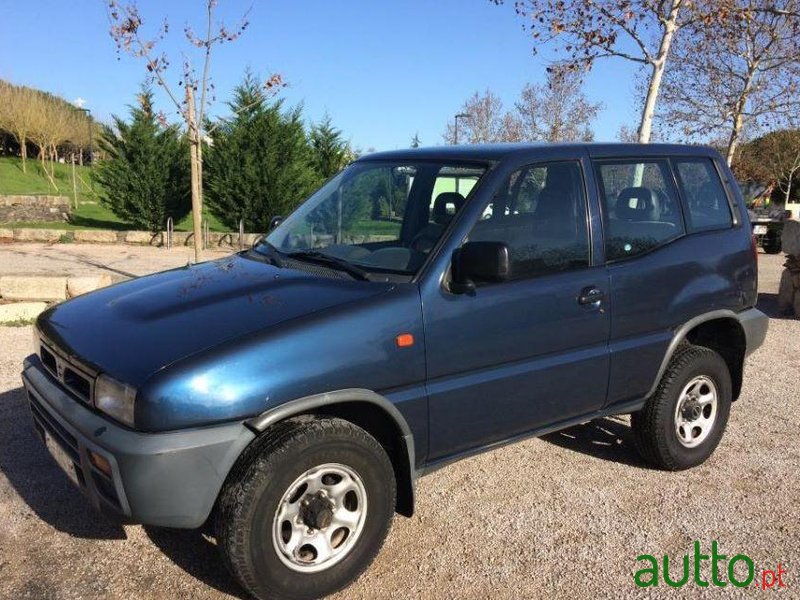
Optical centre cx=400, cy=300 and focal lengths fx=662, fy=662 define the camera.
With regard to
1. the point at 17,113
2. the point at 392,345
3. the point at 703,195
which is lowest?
the point at 392,345

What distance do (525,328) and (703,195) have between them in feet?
5.88

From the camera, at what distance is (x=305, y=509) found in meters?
2.69

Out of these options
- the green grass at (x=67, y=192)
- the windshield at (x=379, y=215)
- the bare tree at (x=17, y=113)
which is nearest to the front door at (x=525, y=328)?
the windshield at (x=379, y=215)

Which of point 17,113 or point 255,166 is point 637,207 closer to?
point 255,166

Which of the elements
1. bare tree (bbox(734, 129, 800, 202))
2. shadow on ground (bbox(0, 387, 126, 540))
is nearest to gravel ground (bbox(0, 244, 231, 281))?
shadow on ground (bbox(0, 387, 126, 540))

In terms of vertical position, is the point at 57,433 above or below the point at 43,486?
above

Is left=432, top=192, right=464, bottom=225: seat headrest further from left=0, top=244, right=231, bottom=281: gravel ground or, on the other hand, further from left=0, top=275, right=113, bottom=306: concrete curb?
left=0, top=244, right=231, bottom=281: gravel ground

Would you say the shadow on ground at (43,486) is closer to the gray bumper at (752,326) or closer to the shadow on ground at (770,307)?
the gray bumper at (752,326)

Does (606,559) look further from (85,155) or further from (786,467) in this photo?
(85,155)

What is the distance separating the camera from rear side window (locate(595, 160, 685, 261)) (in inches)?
143

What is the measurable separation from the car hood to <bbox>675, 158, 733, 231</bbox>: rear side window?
7.26 feet

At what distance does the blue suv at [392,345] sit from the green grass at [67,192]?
16399 mm

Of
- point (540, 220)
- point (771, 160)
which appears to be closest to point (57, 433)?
point (540, 220)

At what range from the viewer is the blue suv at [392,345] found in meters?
2.48
